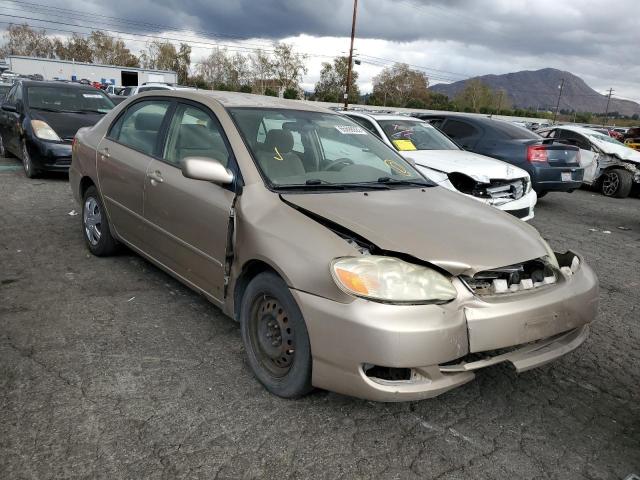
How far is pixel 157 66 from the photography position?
76625mm

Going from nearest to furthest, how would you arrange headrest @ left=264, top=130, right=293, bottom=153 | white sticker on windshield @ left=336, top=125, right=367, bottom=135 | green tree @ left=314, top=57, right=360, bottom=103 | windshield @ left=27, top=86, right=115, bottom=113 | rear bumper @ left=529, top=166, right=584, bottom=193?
headrest @ left=264, top=130, right=293, bottom=153, white sticker on windshield @ left=336, top=125, right=367, bottom=135, rear bumper @ left=529, top=166, right=584, bottom=193, windshield @ left=27, top=86, right=115, bottom=113, green tree @ left=314, top=57, right=360, bottom=103

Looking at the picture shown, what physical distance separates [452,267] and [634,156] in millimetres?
11403

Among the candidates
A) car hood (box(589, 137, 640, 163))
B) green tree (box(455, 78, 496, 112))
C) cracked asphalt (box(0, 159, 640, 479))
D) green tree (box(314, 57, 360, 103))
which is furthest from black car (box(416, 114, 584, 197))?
green tree (box(455, 78, 496, 112))

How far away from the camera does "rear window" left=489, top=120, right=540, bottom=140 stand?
908cm

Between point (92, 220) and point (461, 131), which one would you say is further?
point (461, 131)

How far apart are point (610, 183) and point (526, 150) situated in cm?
434

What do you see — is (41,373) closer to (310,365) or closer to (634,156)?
(310,365)

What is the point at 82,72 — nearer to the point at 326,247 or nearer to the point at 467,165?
the point at 467,165

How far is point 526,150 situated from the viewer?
28.6 feet

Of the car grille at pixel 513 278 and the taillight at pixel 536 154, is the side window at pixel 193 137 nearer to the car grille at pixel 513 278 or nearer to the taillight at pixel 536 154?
the car grille at pixel 513 278

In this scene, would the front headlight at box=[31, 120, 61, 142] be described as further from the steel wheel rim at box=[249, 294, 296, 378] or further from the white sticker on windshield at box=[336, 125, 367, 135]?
the steel wheel rim at box=[249, 294, 296, 378]

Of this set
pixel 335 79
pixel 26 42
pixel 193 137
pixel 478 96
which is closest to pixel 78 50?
pixel 26 42

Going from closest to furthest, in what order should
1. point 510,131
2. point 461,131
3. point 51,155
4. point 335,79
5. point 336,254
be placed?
point 336,254
point 51,155
point 510,131
point 461,131
point 335,79

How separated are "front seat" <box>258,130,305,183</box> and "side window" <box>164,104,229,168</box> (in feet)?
0.83
